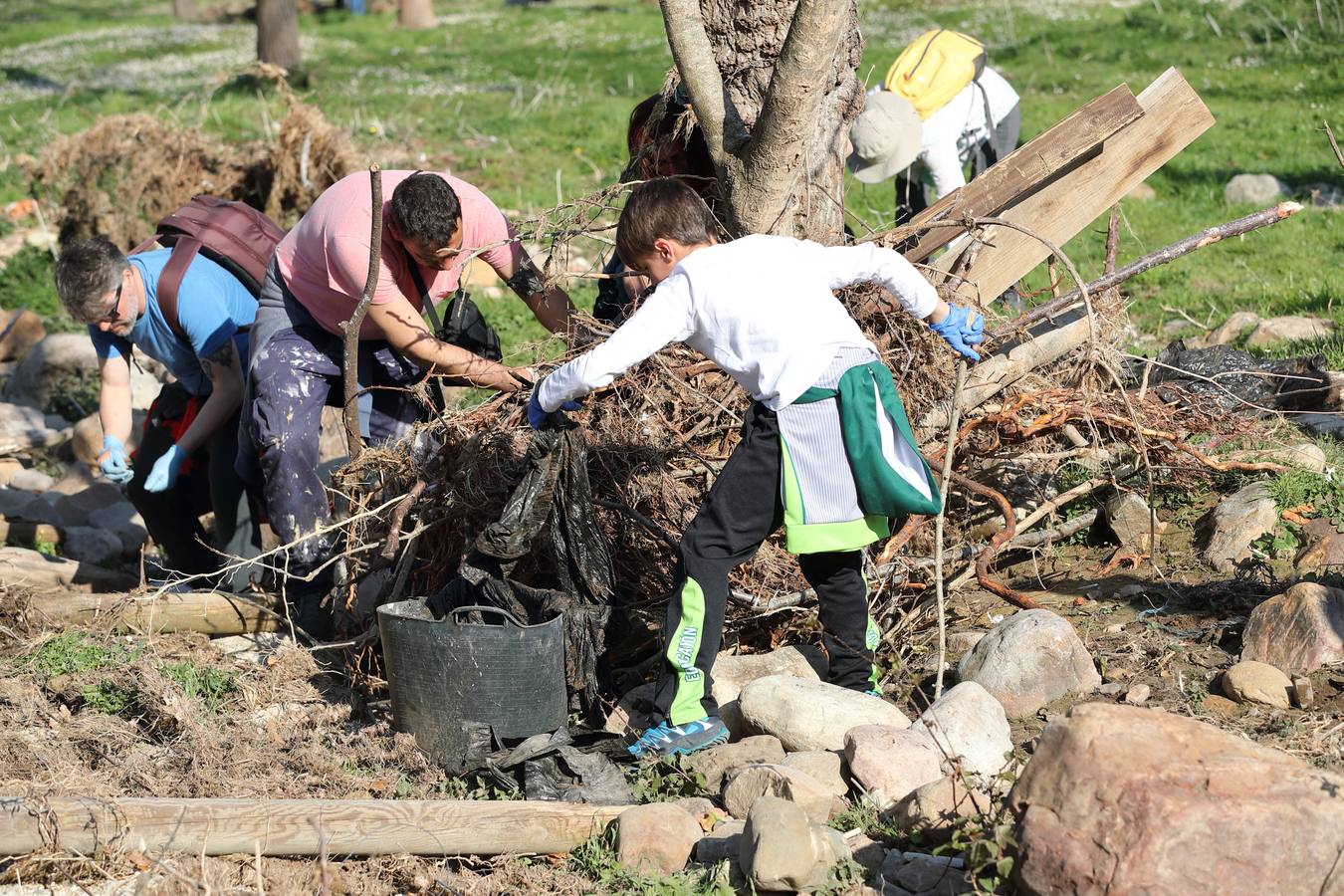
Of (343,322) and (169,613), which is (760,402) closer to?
(343,322)

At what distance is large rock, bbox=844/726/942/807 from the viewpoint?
3.16m

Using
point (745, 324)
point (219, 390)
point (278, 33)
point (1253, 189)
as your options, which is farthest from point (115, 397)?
point (278, 33)

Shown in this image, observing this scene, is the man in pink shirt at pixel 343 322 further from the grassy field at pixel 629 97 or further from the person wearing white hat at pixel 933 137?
the person wearing white hat at pixel 933 137

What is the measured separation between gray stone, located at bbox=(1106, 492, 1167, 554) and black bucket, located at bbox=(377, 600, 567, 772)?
6.76 feet

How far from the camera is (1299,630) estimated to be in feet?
11.5

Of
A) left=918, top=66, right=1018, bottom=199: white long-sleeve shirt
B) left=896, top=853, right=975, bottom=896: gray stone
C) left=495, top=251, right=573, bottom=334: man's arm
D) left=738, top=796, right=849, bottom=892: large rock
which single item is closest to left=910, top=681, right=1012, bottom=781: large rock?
left=896, top=853, right=975, bottom=896: gray stone

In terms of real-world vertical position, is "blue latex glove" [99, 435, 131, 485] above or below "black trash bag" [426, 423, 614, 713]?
below

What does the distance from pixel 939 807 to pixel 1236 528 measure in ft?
6.19

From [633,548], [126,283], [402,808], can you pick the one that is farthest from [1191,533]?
[126,283]

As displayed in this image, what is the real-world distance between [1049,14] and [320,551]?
547 inches

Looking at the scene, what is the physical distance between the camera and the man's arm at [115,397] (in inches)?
210

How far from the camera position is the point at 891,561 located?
13.5 ft

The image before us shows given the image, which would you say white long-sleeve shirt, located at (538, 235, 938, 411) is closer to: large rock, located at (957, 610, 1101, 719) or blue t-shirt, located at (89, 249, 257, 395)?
large rock, located at (957, 610, 1101, 719)

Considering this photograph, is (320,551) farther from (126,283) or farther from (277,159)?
(277,159)
